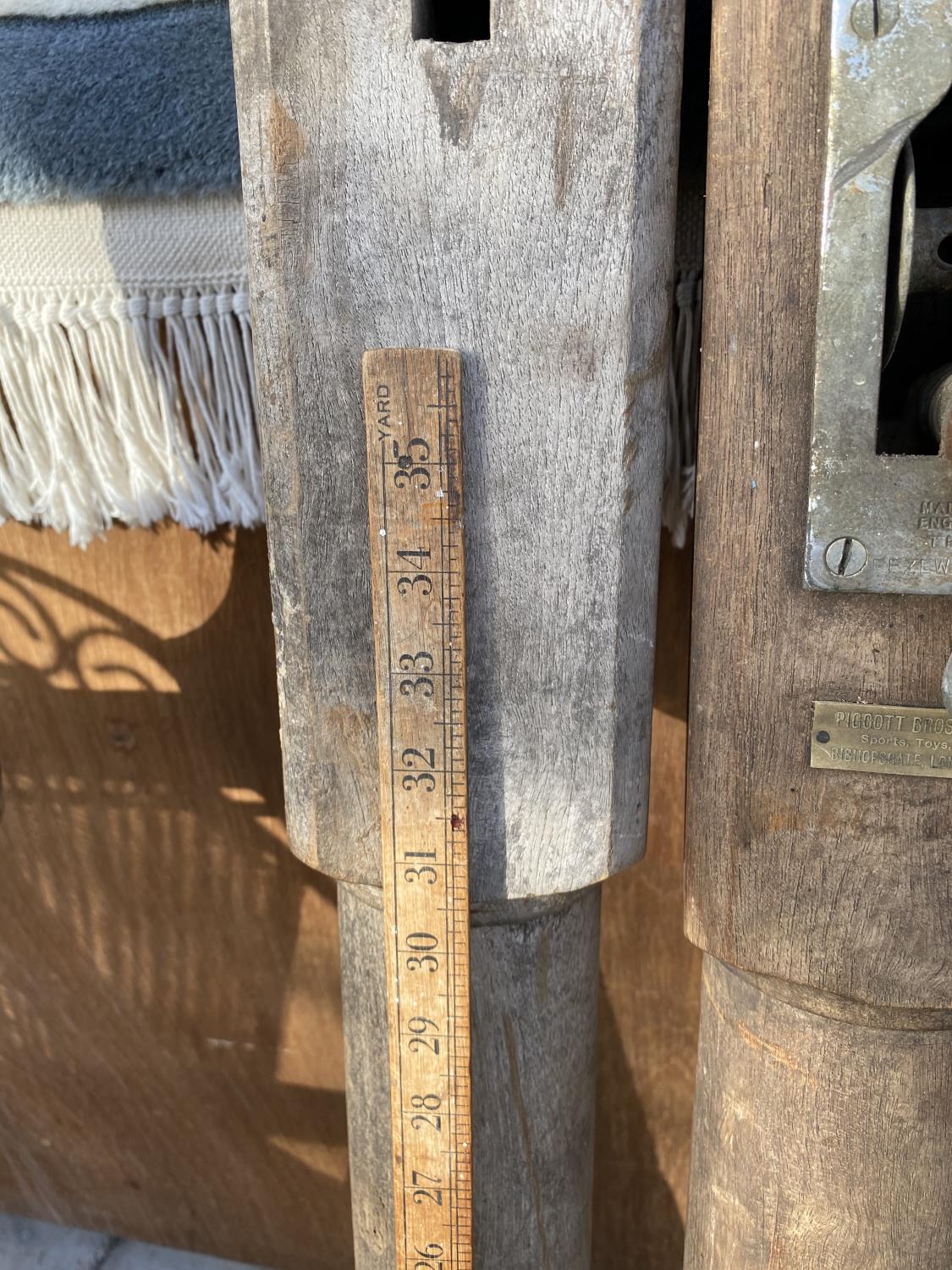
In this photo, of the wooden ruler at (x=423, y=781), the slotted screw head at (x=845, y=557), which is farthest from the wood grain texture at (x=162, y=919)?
the slotted screw head at (x=845, y=557)

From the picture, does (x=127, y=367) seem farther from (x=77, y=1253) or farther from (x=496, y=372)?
(x=77, y=1253)

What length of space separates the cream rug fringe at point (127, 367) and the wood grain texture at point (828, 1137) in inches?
19.7

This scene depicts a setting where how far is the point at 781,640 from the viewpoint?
515 millimetres

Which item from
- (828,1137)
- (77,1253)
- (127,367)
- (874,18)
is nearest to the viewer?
(874,18)

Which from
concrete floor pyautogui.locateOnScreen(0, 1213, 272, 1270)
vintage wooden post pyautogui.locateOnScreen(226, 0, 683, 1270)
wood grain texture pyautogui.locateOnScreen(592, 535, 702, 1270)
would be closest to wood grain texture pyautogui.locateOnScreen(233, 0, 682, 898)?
vintage wooden post pyautogui.locateOnScreen(226, 0, 683, 1270)

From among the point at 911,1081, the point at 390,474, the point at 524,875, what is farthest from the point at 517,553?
the point at 911,1081

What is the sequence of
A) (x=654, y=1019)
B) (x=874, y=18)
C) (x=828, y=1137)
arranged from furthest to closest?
1. (x=654, y=1019)
2. (x=828, y=1137)
3. (x=874, y=18)

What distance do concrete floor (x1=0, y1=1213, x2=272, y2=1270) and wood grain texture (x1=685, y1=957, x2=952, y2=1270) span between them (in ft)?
2.60

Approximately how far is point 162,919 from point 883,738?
74 centimetres

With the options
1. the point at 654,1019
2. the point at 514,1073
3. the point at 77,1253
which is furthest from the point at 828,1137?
the point at 77,1253

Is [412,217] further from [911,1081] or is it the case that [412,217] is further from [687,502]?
[911,1081]

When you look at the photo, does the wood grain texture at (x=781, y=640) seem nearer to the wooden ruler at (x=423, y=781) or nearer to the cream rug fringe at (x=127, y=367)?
the wooden ruler at (x=423, y=781)

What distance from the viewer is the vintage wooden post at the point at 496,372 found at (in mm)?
469

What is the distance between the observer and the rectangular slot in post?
50 centimetres
